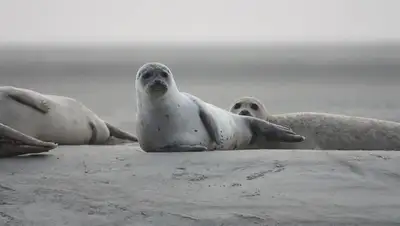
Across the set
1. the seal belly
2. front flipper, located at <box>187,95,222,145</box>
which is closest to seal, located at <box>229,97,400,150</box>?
front flipper, located at <box>187,95,222,145</box>

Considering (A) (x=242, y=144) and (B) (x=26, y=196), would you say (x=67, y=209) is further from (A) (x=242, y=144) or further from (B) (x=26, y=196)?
(A) (x=242, y=144)

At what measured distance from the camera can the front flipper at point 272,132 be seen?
5.54 meters

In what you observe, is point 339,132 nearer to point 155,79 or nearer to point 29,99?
point 155,79

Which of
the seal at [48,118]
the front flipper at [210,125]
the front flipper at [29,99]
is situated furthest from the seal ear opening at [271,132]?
the front flipper at [29,99]

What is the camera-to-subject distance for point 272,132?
18.2 ft

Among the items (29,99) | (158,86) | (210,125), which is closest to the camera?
(158,86)

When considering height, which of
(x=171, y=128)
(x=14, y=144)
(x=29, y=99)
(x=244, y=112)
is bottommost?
(x=14, y=144)

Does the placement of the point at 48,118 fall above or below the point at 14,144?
above

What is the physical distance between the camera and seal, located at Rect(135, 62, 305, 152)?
492cm

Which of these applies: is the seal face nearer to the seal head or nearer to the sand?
the seal head

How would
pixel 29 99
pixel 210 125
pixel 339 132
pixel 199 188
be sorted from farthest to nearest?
1. pixel 339 132
2. pixel 29 99
3. pixel 210 125
4. pixel 199 188

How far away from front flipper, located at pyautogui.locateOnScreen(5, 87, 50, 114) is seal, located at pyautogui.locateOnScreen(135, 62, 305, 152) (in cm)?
84

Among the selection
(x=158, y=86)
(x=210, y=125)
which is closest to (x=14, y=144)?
(x=158, y=86)

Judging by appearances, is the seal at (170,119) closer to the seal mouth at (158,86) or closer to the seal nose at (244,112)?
the seal mouth at (158,86)
